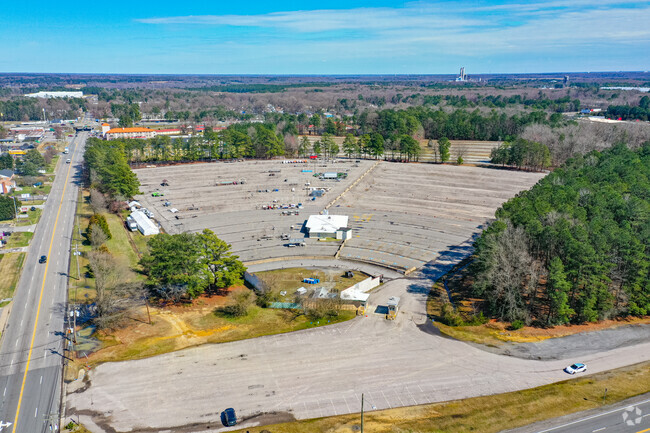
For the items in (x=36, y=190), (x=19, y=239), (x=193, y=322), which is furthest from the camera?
(x=36, y=190)

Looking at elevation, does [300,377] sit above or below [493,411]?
below

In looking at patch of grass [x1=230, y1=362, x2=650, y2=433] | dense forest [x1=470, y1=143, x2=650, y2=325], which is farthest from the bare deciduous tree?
dense forest [x1=470, y1=143, x2=650, y2=325]

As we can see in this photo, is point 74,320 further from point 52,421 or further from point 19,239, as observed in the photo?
point 19,239

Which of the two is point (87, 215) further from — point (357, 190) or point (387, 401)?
point (387, 401)

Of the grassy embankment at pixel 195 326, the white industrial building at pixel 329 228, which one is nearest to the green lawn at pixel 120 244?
the grassy embankment at pixel 195 326

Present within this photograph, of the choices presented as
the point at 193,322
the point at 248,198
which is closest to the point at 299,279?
the point at 193,322

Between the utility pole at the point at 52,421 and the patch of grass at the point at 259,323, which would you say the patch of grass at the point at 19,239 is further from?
the utility pole at the point at 52,421

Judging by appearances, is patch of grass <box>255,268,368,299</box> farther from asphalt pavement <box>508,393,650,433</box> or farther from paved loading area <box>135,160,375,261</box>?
asphalt pavement <box>508,393,650,433</box>
